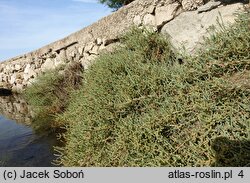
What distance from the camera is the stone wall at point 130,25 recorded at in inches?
171

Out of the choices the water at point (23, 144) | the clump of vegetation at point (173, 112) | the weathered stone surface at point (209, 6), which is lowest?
the water at point (23, 144)

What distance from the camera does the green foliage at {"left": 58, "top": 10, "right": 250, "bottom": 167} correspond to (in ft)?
9.57

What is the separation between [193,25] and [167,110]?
1755mm

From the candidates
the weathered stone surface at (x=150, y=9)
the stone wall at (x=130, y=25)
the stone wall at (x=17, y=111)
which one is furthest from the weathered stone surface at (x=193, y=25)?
the stone wall at (x=17, y=111)

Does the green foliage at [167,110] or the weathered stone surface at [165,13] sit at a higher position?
the weathered stone surface at [165,13]

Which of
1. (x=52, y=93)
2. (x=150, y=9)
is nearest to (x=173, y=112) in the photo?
(x=150, y=9)

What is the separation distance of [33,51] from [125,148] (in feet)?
31.4

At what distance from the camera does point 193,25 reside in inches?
175

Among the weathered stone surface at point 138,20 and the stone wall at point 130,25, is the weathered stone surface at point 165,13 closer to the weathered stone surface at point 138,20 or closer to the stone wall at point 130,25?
the stone wall at point 130,25

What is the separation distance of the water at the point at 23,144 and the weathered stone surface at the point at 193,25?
279 centimetres

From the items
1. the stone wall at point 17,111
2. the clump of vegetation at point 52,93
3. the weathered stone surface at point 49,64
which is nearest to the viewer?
the clump of vegetation at point 52,93

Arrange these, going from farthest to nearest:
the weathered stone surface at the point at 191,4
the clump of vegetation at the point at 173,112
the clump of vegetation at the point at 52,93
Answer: the clump of vegetation at the point at 52,93 < the weathered stone surface at the point at 191,4 < the clump of vegetation at the point at 173,112

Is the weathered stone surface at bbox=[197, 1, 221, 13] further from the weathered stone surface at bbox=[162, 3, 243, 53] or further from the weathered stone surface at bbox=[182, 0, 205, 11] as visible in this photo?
the weathered stone surface at bbox=[182, 0, 205, 11]

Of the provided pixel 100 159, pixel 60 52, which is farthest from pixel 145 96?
pixel 60 52
